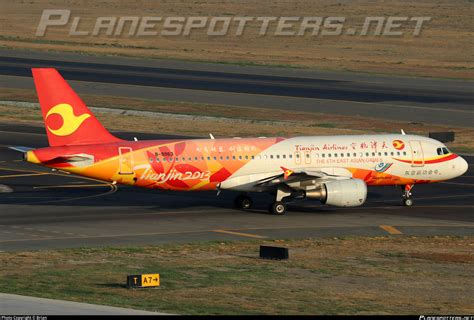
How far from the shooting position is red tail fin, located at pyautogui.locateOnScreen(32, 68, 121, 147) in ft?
194

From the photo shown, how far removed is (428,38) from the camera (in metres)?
168

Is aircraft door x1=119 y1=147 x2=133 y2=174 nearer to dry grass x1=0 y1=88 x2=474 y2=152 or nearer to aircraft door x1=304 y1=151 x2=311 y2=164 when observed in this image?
aircraft door x1=304 y1=151 x2=311 y2=164

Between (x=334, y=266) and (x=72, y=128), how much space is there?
19212mm

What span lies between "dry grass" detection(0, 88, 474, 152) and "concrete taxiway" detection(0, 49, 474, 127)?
3.57 m

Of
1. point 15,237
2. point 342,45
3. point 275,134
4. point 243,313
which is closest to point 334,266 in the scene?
point 243,313

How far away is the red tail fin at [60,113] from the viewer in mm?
59062

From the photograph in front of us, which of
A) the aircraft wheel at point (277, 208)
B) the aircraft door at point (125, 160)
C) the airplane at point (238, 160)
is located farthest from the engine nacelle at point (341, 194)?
the aircraft door at point (125, 160)

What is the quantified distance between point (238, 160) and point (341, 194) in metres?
6.19

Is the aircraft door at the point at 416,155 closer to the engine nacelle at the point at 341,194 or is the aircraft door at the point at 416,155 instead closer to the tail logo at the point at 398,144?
the tail logo at the point at 398,144

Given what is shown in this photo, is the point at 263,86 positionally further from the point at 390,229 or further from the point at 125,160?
the point at 390,229

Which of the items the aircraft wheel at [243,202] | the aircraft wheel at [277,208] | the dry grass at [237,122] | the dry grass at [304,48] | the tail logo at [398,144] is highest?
the dry grass at [304,48]

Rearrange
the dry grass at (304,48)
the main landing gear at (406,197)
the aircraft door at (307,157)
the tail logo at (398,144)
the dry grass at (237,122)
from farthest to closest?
the dry grass at (304,48)
the dry grass at (237,122)
the main landing gear at (406,197)
the tail logo at (398,144)
the aircraft door at (307,157)

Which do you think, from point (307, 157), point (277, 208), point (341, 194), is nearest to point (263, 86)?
point (307, 157)

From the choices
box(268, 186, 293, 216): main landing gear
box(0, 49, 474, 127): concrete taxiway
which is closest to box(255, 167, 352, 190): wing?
box(268, 186, 293, 216): main landing gear
